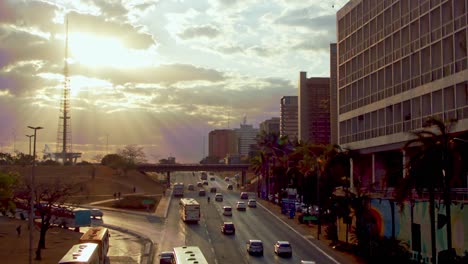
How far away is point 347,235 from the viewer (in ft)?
209

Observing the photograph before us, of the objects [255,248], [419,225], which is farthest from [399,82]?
[255,248]

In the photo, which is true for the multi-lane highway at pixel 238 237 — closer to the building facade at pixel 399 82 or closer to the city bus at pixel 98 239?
the building facade at pixel 399 82

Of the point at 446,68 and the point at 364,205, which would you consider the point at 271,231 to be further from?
the point at 446,68

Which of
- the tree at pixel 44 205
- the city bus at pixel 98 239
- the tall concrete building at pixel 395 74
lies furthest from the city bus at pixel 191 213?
the city bus at pixel 98 239

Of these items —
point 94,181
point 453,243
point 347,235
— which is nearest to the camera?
point 453,243

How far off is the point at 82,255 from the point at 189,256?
711 cm

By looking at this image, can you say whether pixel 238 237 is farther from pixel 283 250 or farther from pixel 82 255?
pixel 82 255

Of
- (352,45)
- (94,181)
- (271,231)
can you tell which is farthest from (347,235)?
(94,181)

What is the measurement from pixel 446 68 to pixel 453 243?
16119 mm

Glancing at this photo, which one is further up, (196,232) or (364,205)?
(364,205)

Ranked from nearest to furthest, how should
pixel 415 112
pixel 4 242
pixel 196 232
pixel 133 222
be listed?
pixel 415 112 → pixel 4 242 → pixel 196 232 → pixel 133 222

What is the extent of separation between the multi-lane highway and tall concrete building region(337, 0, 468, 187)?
12.1 meters

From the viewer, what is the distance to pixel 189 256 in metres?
36.0

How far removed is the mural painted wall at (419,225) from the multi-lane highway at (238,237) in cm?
671
